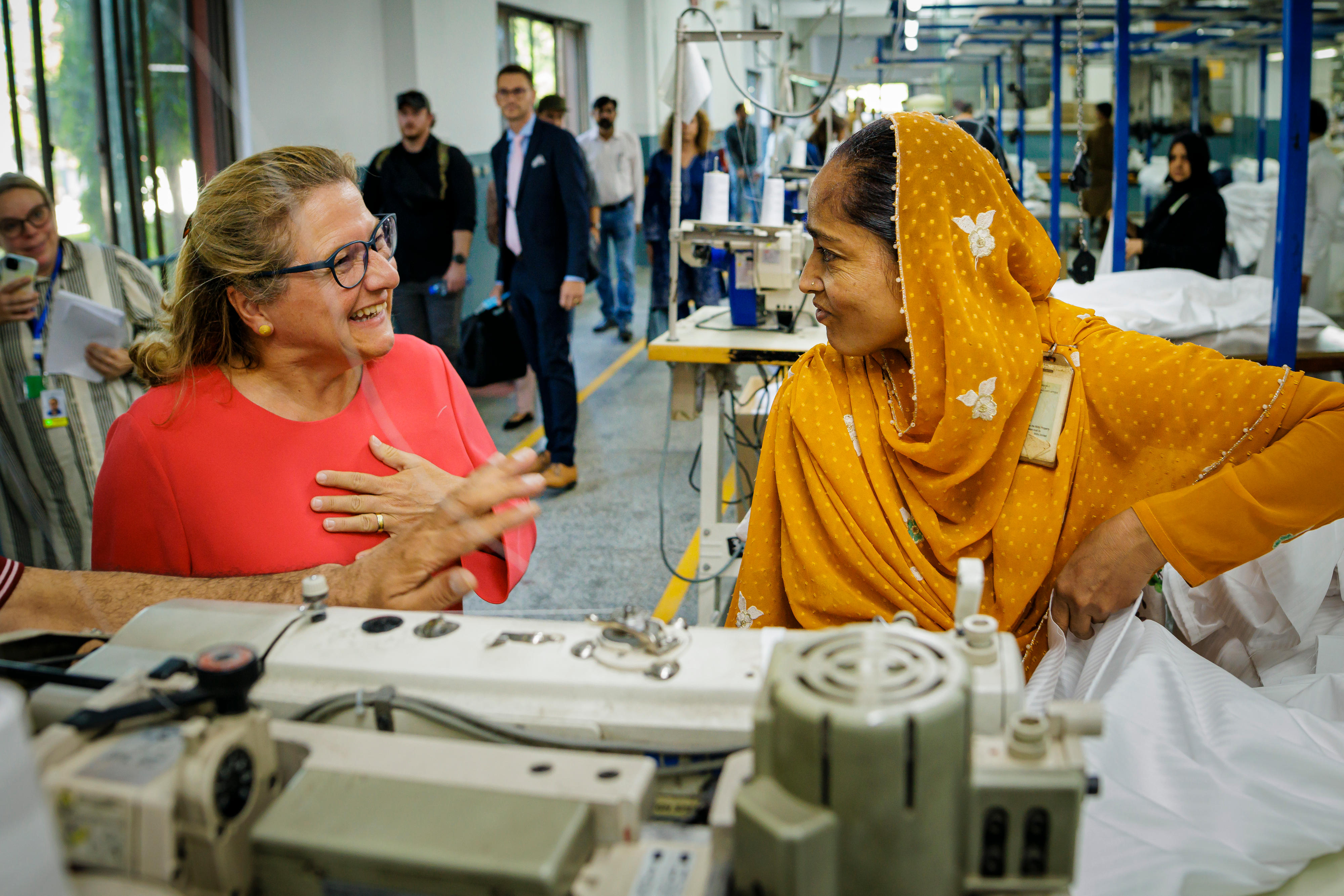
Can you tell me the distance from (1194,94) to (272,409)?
11.3 metres

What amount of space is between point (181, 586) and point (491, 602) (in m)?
0.44

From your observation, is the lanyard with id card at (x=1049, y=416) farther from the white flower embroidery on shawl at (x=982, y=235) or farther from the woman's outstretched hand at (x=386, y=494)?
the woman's outstretched hand at (x=386, y=494)

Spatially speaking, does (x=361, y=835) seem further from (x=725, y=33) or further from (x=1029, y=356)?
(x=725, y=33)

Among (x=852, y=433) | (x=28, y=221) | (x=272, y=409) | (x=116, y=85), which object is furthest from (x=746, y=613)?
(x=28, y=221)

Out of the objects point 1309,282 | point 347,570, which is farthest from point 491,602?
point 1309,282

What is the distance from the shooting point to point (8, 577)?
106 cm

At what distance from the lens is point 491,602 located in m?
1.51

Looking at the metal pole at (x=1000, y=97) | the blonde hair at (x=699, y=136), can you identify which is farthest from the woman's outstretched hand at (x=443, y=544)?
the metal pole at (x=1000, y=97)

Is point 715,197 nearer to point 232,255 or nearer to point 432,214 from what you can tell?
point 432,214

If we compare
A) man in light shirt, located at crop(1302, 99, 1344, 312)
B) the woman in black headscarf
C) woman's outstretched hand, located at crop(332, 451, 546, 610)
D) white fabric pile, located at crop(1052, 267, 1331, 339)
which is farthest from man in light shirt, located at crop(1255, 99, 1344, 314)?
woman's outstretched hand, located at crop(332, 451, 546, 610)

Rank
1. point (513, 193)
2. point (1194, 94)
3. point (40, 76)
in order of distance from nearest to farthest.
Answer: point (40, 76) → point (513, 193) → point (1194, 94)

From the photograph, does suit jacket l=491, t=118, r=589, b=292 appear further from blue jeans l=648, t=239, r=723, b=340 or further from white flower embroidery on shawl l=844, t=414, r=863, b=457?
white flower embroidery on shawl l=844, t=414, r=863, b=457

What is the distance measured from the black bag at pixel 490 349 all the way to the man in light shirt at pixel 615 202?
2943mm

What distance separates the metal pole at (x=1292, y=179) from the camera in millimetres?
2662
